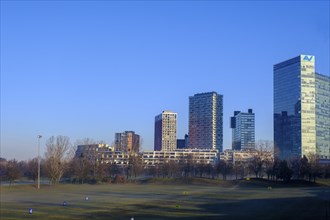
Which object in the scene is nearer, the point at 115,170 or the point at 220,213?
the point at 220,213

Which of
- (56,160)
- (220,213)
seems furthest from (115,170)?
(220,213)

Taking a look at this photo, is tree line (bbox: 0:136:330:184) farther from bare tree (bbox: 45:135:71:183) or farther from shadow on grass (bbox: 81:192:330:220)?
shadow on grass (bbox: 81:192:330:220)

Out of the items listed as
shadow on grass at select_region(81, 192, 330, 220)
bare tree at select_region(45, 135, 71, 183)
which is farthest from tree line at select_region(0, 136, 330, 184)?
shadow on grass at select_region(81, 192, 330, 220)

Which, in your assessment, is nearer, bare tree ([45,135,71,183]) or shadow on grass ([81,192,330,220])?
shadow on grass ([81,192,330,220])

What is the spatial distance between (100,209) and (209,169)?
296 feet

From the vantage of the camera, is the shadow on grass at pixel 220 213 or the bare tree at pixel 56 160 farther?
the bare tree at pixel 56 160

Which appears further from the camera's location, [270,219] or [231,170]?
[231,170]

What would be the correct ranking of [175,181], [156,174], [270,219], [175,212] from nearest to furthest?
[270,219], [175,212], [175,181], [156,174]

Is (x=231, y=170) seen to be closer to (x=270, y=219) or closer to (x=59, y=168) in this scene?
(x=59, y=168)

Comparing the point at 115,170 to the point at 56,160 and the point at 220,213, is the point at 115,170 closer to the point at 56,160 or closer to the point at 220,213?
the point at 56,160

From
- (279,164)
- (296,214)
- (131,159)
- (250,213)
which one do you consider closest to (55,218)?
(250,213)

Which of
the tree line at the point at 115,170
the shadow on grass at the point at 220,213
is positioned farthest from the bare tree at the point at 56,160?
the shadow on grass at the point at 220,213

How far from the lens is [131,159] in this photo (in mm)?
121375

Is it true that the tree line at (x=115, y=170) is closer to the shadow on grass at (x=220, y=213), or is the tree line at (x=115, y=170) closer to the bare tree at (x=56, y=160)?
the bare tree at (x=56, y=160)
